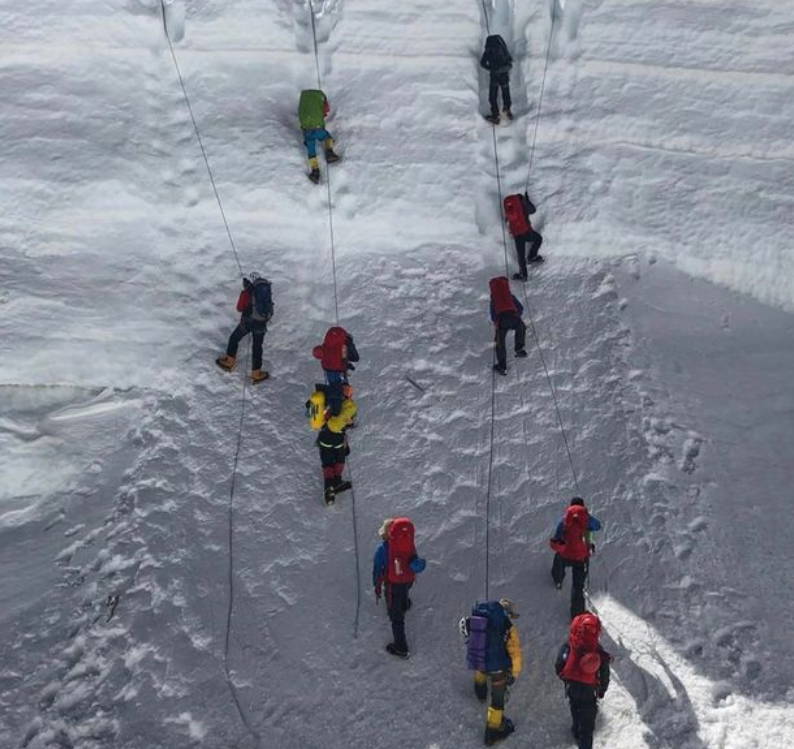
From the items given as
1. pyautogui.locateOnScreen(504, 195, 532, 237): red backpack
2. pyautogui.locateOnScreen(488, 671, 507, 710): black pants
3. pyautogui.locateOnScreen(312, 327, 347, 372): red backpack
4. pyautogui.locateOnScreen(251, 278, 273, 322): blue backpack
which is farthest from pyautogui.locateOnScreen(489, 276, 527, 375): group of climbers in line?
pyautogui.locateOnScreen(488, 671, 507, 710): black pants

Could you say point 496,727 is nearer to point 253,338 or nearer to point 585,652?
point 585,652

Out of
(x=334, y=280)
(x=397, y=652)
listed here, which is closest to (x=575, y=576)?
(x=397, y=652)

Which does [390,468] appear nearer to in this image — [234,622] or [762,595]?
[234,622]

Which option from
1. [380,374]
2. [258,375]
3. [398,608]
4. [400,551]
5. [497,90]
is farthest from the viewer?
[497,90]

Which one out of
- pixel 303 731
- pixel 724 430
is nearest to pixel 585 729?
pixel 303 731

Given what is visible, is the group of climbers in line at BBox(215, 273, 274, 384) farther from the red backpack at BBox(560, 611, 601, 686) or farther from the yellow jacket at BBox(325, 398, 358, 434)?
the red backpack at BBox(560, 611, 601, 686)

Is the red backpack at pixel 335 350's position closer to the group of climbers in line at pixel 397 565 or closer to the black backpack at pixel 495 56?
the group of climbers in line at pixel 397 565
